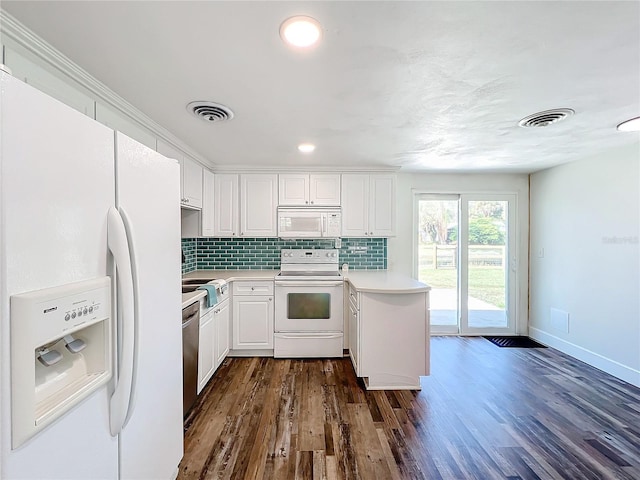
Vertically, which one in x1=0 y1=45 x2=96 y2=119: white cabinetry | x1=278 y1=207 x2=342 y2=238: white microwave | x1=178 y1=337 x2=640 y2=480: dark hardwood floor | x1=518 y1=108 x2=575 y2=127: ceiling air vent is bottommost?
x1=178 y1=337 x2=640 y2=480: dark hardwood floor

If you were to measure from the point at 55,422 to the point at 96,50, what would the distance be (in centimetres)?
153

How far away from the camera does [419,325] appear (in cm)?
258

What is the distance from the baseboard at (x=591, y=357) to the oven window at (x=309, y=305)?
281 cm

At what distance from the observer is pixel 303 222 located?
3.51 meters

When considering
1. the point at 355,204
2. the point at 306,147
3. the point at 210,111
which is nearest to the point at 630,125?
the point at 355,204

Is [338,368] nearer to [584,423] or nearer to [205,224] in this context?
[584,423]

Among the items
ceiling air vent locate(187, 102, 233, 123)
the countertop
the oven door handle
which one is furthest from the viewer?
the oven door handle

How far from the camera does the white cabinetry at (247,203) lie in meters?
3.55

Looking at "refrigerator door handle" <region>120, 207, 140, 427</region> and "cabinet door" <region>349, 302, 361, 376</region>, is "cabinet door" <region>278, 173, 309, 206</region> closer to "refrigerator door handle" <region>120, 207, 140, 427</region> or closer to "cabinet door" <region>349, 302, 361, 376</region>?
"cabinet door" <region>349, 302, 361, 376</region>

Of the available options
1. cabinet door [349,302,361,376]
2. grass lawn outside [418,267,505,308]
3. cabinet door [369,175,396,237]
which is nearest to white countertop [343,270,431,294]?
cabinet door [349,302,361,376]

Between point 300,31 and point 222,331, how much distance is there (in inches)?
107

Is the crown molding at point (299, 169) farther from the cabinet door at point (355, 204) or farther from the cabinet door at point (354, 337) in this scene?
the cabinet door at point (354, 337)

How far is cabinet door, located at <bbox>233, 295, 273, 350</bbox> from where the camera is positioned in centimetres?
322

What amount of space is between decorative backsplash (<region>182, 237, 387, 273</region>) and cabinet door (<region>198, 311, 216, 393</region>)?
1209 mm
